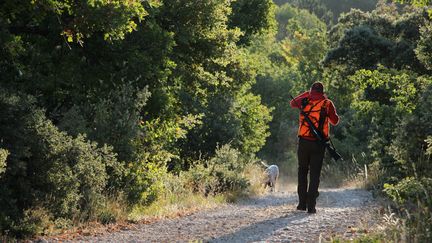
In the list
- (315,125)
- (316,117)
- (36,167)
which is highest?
(316,117)

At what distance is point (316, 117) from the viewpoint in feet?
37.9

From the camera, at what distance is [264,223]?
1055 centimetres

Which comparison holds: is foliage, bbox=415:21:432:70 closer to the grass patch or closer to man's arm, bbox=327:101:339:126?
man's arm, bbox=327:101:339:126

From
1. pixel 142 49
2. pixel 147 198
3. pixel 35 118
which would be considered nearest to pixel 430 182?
pixel 35 118

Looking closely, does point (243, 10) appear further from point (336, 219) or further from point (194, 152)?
point (336, 219)

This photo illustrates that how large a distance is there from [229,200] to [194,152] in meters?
7.67

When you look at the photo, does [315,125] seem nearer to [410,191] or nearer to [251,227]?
[251,227]

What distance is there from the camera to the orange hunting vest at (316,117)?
11.5 meters

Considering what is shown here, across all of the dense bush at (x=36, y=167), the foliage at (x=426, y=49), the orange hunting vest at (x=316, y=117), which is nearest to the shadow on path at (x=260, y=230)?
the orange hunting vest at (x=316, y=117)

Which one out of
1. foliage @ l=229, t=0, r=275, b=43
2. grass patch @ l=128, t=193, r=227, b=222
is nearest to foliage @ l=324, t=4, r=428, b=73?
foliage @ l=229, t=0, r=275, b=43

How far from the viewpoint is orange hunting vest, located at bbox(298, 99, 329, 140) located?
11.5 metres

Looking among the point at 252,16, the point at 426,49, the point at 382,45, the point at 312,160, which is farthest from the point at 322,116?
the point at 382,45

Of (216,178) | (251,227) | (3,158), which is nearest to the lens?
(3,158)

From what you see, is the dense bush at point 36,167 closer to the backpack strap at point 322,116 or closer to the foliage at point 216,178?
the backpack strap at point 322,116
